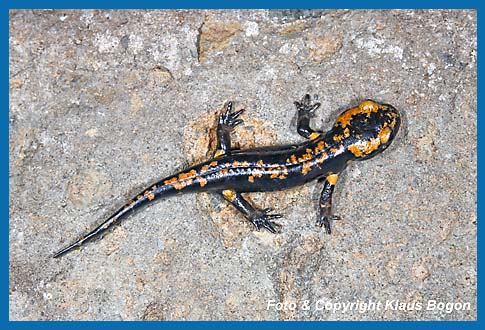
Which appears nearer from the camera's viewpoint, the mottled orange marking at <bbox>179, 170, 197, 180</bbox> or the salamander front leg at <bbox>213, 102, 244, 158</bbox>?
the mottled orange marking at <bbox>179, 170, 197, 180</bbox>

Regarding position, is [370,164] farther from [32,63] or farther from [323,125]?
[32,63]

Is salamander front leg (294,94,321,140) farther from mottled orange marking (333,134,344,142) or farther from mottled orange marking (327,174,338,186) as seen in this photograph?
mottled orange marking (327,174,338,186)

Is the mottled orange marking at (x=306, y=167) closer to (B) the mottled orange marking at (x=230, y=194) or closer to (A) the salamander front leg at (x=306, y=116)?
(A) the salamander front leg at (x=306, y=116)

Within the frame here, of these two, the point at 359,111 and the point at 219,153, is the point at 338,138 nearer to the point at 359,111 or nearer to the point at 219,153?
the point at 359,111

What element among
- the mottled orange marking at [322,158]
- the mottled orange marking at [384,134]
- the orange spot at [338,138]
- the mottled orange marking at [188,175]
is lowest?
the mottled orange marking at [188,175]

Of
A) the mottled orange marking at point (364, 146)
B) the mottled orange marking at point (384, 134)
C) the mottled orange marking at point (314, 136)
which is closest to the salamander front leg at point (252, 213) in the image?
the mottled orange marking at point (314, 136)

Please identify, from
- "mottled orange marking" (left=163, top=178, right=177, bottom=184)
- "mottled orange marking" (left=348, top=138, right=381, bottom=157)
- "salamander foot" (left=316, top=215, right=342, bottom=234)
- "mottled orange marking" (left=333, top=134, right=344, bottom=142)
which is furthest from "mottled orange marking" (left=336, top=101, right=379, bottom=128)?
"mottled orange marking" (left=163, top=178, right=177, bottom=184)
